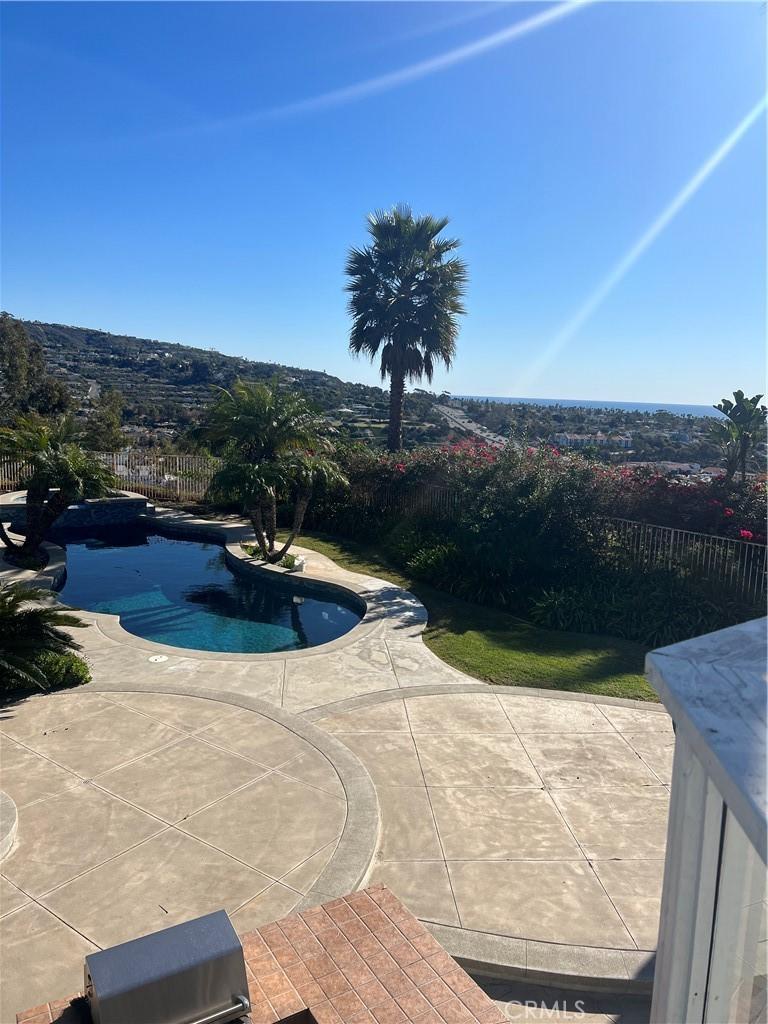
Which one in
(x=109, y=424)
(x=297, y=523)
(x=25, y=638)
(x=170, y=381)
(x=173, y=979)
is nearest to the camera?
(x=173, y=979)

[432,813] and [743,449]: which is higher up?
[743,449]

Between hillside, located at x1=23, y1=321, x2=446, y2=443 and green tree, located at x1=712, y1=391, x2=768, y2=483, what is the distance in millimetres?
16858

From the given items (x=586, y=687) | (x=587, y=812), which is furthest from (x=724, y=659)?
(x=586, y=687)

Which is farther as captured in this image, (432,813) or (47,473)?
(47,473)

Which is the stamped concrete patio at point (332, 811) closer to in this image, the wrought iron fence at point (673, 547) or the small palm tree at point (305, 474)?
the wrought iron fence at point (673, 547)

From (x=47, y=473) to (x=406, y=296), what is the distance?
12.4 metres

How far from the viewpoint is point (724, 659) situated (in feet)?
5.53

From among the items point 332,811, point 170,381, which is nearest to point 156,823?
point 332,811

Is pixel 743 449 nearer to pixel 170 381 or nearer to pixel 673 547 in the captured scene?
pixel 673 547

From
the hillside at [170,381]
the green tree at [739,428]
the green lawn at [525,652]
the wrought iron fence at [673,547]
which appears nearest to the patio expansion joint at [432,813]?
the green lawn at [525,652]

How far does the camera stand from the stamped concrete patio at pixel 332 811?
425 cm

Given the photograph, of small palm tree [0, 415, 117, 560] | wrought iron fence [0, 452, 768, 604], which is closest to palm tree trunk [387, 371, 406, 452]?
wrought iron fence [0, 452, 768, 604]

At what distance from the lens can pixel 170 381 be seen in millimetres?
70250

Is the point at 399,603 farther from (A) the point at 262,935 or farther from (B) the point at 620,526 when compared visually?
(A) the point at 262,935
